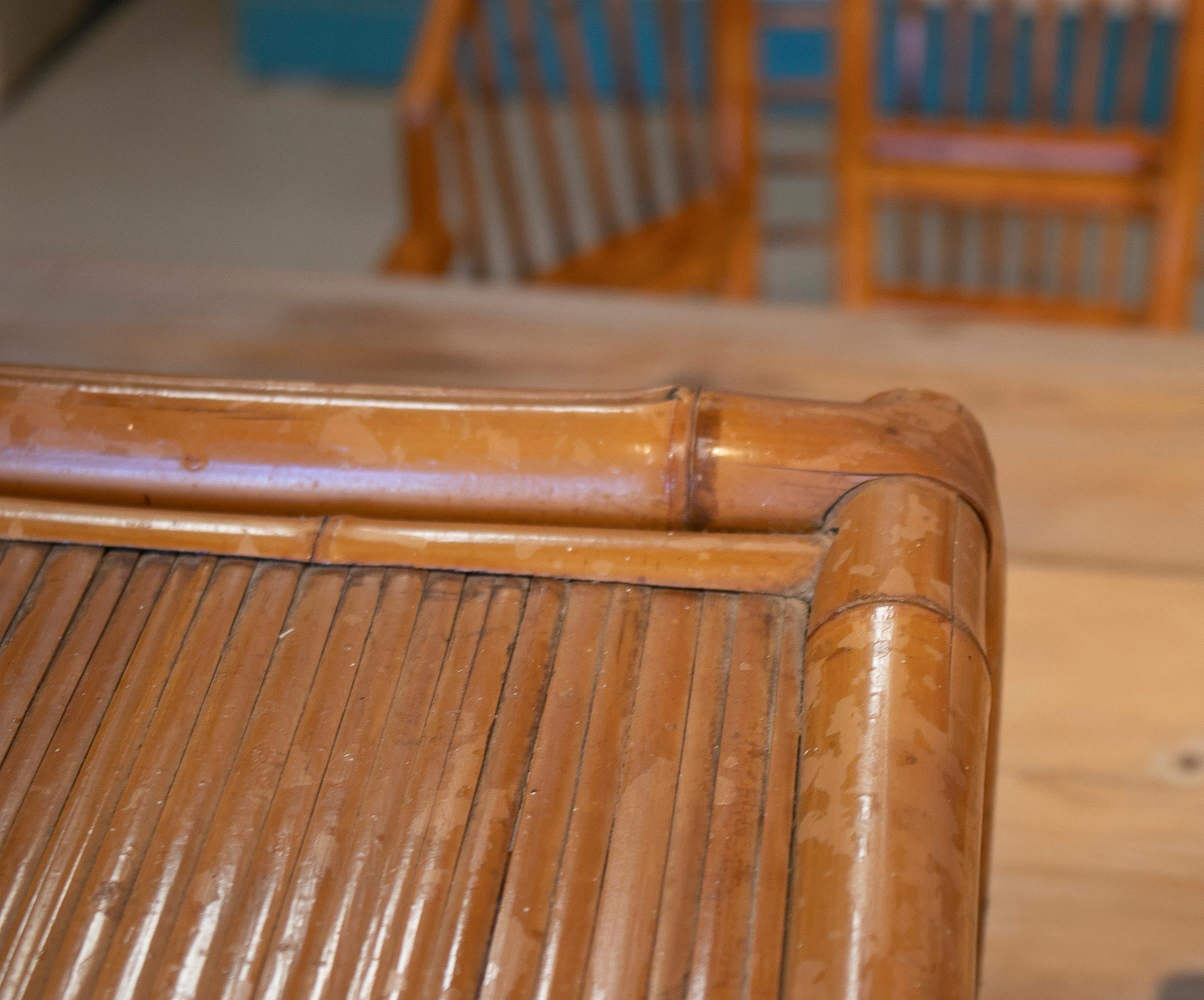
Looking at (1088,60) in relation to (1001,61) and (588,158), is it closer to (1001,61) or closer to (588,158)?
(1001,61)

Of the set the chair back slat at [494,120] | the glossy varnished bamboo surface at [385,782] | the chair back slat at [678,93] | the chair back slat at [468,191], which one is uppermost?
the chair back slat at [678,93]

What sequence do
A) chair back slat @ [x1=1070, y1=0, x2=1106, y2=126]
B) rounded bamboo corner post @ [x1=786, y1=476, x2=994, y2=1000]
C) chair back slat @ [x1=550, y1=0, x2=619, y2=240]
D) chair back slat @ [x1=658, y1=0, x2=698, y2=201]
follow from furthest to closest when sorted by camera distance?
chair back slat @ [x1=658, y1=0, x2=698, y2=201] → chair back slat @ [x1=550, y1=0, x2=619, y2=240] → chair back slat @ [x1=1070, y1=0, x2=1106, y2=126] → rounded bamboo corner post @ [x1=786, y1=476, x2=994, y2=1000]

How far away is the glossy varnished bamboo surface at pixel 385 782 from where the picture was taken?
562 millimetres

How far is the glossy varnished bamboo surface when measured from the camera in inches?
22.1

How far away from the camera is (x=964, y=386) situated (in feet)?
4.82

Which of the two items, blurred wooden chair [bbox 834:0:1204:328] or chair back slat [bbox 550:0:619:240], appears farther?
chair back slat [bbox 550:0:619:240]

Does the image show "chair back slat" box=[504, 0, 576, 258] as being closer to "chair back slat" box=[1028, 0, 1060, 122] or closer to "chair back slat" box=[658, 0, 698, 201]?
"chair back slat" box=[658, 0, 698, 201]

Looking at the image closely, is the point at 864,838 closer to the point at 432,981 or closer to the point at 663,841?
the point at 663,841

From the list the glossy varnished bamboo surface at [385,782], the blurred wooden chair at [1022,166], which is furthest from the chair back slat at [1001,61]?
the glossy varnished bamboo surface at [385,782]

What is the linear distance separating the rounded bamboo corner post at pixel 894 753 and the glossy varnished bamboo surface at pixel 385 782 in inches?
0.9

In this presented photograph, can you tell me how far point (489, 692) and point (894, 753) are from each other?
20 cm

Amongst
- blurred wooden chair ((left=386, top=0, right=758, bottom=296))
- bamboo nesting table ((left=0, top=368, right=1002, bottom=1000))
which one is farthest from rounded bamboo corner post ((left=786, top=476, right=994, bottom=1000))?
blurred wooden chair ((left=386, top=0, right=758, bottom=296))

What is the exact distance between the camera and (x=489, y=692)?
65 cm

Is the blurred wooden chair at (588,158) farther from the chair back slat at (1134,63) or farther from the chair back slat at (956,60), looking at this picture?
the chair back slat at (1134,63)
